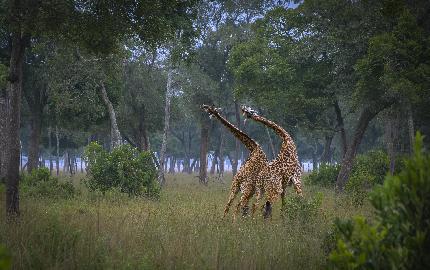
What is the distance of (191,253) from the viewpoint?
614 centimetres

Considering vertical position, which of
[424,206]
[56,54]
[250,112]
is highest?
[56,54]

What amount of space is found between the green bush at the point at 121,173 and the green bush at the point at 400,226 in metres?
12.8

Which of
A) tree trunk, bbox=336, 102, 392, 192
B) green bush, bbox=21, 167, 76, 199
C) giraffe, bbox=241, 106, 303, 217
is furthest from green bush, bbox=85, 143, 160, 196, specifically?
tree trunk, bbox=336, 102, 392, 192

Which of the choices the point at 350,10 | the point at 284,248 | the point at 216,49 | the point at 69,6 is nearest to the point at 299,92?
the point at 350,10

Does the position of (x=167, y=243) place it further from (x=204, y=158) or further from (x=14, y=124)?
(x=204, y=158)

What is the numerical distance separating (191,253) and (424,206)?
3.62 meters

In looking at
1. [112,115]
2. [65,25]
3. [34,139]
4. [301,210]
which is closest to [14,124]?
[65,25]

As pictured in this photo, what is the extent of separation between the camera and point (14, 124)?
9.37 m

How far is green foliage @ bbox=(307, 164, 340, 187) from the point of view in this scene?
2459cm

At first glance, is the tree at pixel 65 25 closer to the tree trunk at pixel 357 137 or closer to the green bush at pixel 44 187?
the green bush at pixel 44 187

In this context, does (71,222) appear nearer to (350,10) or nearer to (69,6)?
(69,6)

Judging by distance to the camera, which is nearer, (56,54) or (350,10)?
(350,10)

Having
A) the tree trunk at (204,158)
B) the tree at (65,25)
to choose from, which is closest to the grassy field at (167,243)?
the tree at (65,25)

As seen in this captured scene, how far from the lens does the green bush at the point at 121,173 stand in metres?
15.8
